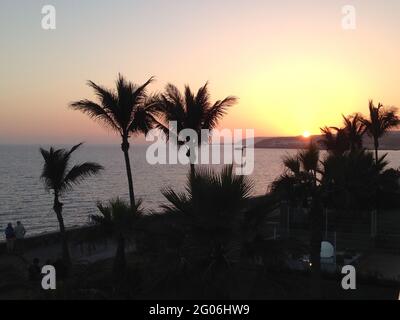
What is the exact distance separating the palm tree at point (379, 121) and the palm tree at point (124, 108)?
682 inches

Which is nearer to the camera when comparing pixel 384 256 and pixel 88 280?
pixel 88 280

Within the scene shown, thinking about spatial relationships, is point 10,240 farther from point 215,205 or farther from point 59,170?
point 215,205

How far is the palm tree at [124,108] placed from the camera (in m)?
17.2

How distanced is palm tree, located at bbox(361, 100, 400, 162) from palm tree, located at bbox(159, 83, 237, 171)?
579 inches

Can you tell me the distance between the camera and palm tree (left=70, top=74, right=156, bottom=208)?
56.3 feet

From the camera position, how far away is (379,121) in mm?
30047

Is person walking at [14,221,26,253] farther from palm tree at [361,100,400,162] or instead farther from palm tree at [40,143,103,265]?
palm tree at [361,100,400,162]

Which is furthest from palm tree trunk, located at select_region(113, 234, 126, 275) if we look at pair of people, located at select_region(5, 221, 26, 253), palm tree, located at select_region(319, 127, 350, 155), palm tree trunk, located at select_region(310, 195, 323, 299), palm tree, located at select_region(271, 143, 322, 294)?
palm tree, located at select_region(319, 127, 350, 155)

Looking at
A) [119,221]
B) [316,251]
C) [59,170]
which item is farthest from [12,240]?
[316,251]

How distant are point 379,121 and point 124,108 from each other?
18.9 m

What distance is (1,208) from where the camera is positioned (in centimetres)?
5359
